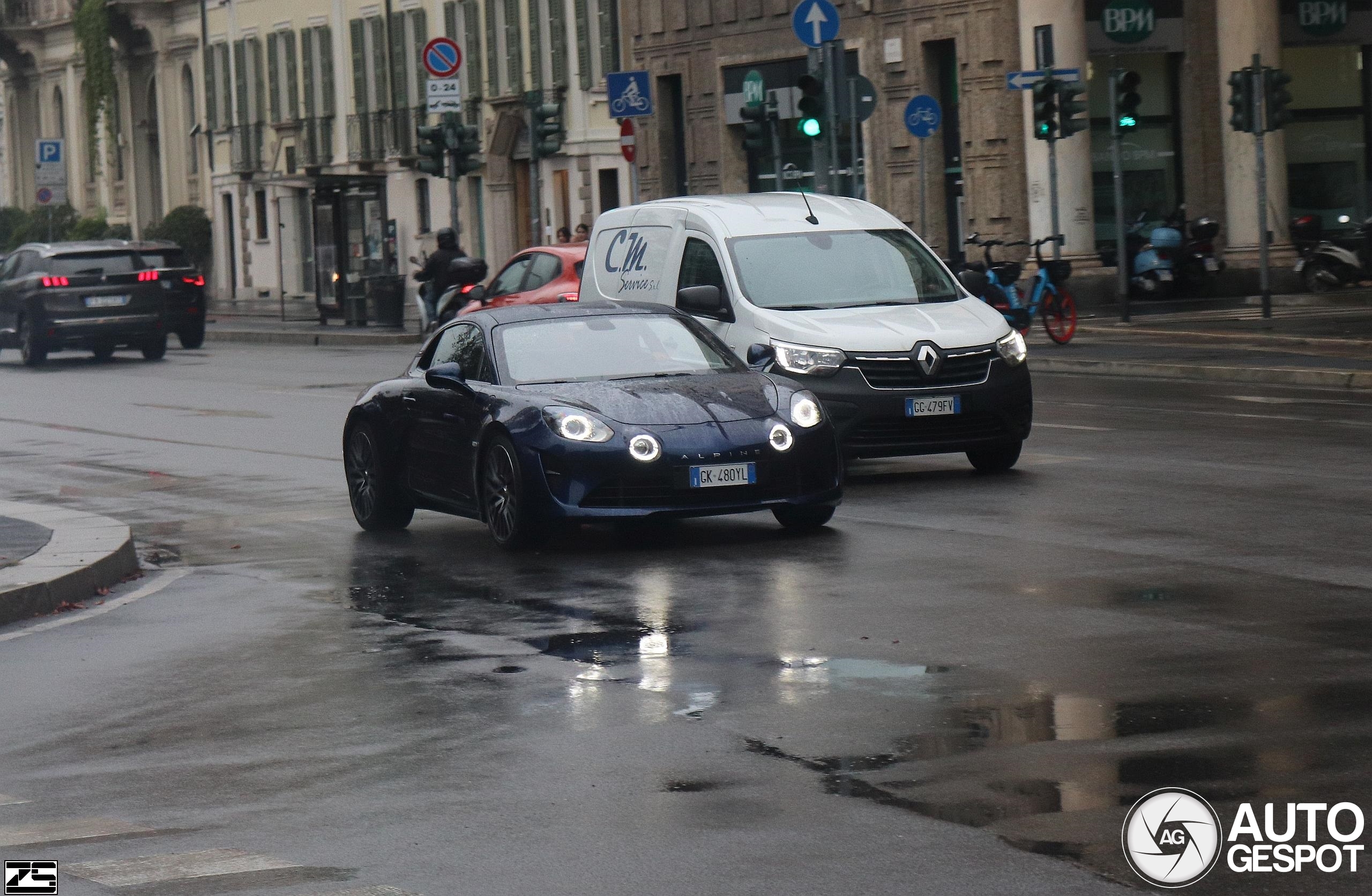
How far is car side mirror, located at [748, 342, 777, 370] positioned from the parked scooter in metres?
22.5

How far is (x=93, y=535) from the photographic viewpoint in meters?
13.2

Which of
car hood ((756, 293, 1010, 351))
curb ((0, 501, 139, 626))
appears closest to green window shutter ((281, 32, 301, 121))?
car hood ((756, 293, 1010, 351))

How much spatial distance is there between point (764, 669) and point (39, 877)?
3.25 metres

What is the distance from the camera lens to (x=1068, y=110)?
31.5 meters

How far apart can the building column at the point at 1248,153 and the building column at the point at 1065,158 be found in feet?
6.80

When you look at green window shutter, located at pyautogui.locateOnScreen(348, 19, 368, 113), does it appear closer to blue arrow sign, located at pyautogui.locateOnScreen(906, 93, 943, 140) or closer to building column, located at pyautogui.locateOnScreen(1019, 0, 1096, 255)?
building column, located at pyautogui.locateOnScreen(1019, 0, 1096, 255)

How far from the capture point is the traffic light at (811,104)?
29.2 metres

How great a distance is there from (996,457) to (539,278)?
38.0 ft

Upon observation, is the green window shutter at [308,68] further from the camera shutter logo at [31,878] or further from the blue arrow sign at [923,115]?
the camera shutter logo at [31,878]

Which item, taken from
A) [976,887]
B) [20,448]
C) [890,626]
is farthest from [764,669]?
[20,448]

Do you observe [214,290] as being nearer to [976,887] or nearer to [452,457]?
[452,457]

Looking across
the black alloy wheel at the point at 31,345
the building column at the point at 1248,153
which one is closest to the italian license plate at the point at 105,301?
the black alloy wheel at the point at 31,345

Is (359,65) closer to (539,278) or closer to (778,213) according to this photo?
(539,278)

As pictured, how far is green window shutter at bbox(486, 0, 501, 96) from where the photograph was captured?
55.7 metres
